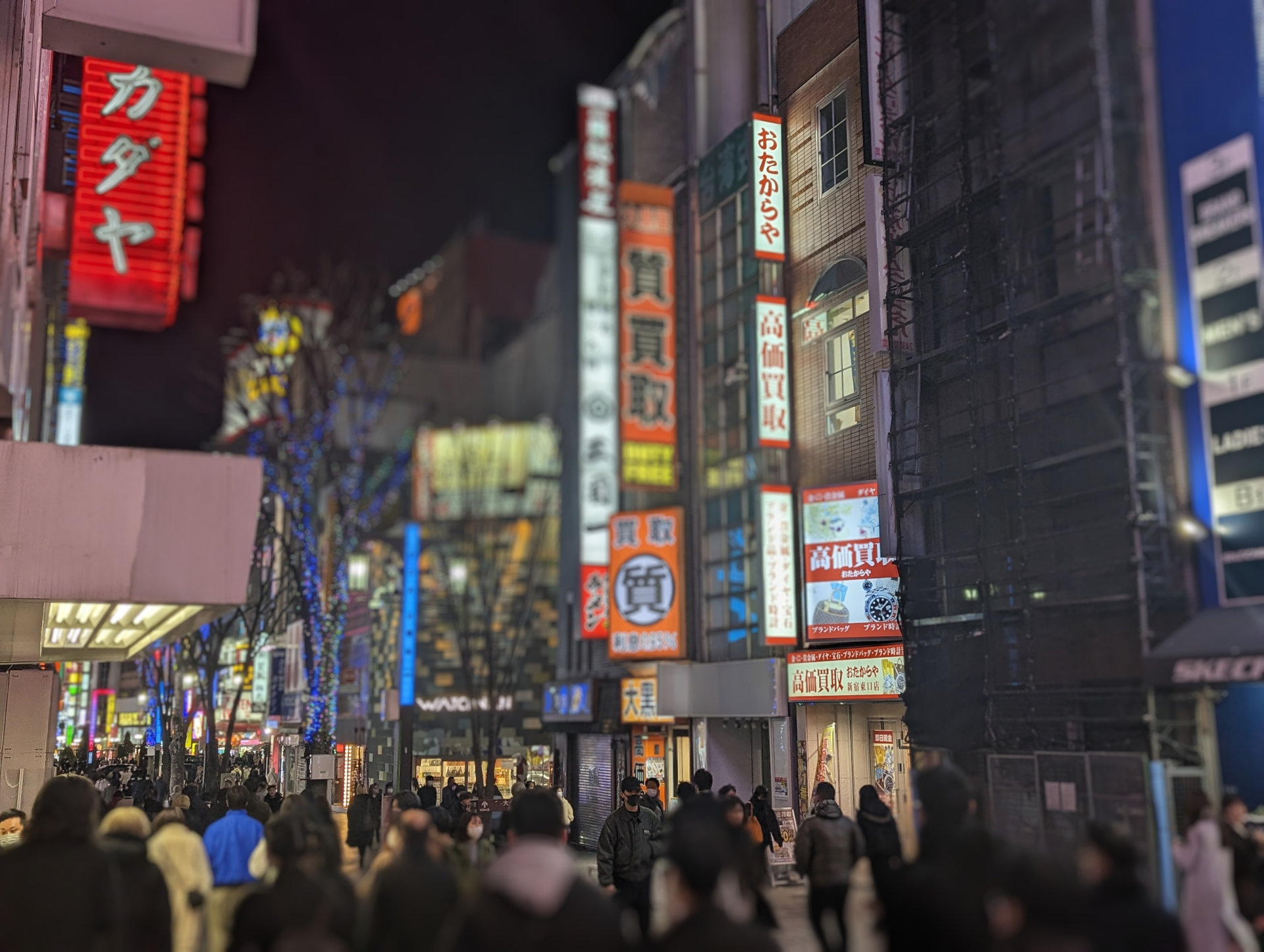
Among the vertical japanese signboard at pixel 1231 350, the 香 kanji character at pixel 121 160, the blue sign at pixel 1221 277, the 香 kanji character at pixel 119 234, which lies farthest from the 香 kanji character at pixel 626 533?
the vertical japanese signboard at pixel 1231 350

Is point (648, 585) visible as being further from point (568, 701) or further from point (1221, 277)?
point (1221, 277)

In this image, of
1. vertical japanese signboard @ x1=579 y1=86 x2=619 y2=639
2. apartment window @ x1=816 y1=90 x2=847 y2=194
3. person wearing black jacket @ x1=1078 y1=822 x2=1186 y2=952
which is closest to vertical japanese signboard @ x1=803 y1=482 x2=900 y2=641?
apartment window @ x1=816 y1=90 x2=847 y2=194

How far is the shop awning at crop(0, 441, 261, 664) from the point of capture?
12.7m

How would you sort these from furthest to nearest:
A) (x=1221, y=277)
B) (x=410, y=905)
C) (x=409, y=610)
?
(x=409, y=610) < (x=1221, y=277) < (x=410, y=905)

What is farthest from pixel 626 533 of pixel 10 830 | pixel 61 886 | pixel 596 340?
pixel 61 886

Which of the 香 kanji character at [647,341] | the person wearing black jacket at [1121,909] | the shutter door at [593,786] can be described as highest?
the 香 kanji character at [647,341]

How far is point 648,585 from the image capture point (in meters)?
26.7

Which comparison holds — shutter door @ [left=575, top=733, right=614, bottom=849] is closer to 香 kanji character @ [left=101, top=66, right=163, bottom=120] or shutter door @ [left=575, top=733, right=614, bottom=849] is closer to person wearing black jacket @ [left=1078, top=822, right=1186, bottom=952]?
香 kanji character @ [left=101, top=66, right=163, bottom=120]

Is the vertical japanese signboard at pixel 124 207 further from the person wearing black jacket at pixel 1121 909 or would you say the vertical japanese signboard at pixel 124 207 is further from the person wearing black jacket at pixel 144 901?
the person wearing black jacket at pixel 1121 909

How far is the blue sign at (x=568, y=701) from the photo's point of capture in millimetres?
28781

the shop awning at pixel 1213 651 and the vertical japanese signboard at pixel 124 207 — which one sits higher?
the vertical japanese signboard at pixel 124 207

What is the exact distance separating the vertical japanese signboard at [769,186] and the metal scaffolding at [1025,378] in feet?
15.0

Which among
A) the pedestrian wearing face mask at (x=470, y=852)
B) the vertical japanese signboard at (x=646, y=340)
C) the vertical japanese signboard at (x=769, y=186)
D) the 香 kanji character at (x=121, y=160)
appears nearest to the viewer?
the pedestrian wearing face mask at (x=470, y=852)

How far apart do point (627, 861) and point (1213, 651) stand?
611 cm
